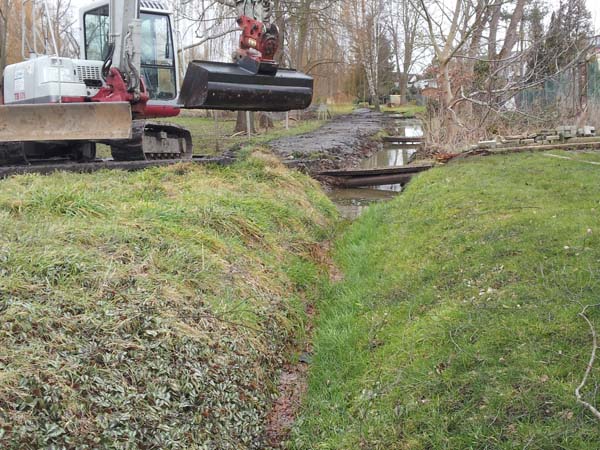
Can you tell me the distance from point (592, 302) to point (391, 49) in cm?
4860

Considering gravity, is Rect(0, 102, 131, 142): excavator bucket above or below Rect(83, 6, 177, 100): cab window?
below

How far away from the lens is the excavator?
8938 millimetres

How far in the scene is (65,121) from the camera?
9.17 m

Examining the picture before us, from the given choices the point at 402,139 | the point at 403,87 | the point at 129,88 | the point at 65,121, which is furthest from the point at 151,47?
the point at 403,87

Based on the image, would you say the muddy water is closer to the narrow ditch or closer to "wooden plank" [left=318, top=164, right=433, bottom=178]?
the narrow ditch

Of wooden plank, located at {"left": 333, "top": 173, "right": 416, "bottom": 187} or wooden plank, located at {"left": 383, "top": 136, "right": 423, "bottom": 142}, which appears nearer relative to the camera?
wooden plank, located at {"left": 333, "top": 173, "right": 416, "bottom": 187}

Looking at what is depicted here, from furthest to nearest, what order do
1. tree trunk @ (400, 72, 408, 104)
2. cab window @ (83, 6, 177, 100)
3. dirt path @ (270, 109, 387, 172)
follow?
1. tree trunk @ (400, 72, 408, 104)
2. dirt path @ (270, 109, 387, 172)
3. cab window @ (83, 6, 177, 100)

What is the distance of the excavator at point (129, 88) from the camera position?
8938 mm

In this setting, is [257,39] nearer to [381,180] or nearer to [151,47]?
[151,47]

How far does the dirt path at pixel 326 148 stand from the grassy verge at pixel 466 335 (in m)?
6.21

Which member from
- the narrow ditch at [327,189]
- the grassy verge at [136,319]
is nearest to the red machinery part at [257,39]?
the narrow ditch at [327,189]

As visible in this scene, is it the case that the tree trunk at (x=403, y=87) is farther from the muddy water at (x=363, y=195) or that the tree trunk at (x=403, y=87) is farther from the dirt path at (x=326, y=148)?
the muddy water at (x=363, y=195)

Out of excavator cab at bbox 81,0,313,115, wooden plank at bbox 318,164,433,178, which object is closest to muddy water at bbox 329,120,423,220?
wooden plank at bbox 318,164,433,178

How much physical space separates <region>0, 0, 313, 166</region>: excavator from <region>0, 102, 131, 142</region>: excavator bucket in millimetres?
15
